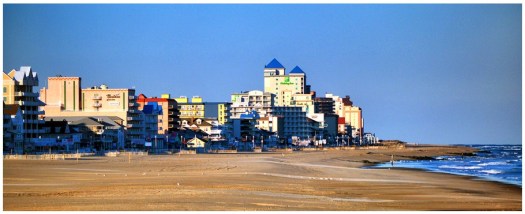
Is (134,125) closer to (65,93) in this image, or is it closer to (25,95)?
(65,93)

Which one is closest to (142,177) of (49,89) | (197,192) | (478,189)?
(197,192)

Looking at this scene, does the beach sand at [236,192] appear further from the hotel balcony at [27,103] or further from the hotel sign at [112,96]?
the hotel sign at [112,96]

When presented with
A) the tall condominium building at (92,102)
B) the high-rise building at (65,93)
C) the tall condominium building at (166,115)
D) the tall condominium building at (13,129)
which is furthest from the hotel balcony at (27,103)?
the tall condominium building at (166,115)

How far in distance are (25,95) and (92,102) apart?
48.3 meters

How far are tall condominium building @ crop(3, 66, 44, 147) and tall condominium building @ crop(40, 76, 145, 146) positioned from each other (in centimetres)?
3783

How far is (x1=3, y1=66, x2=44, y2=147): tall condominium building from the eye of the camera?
9431 centimetres

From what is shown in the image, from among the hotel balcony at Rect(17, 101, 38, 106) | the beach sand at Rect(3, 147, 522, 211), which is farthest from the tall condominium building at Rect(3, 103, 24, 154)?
the beach sand at Rect(3, 147, 522, 211)

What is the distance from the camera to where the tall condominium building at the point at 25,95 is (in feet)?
309

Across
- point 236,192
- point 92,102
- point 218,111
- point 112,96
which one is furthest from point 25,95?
point 218,111

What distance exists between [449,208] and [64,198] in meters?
11.3

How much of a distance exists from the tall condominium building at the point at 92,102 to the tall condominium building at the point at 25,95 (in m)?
37.8

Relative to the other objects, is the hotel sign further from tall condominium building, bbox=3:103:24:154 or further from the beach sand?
the beach sand

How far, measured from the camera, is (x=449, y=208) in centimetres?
3117

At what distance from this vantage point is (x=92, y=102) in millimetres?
143375
